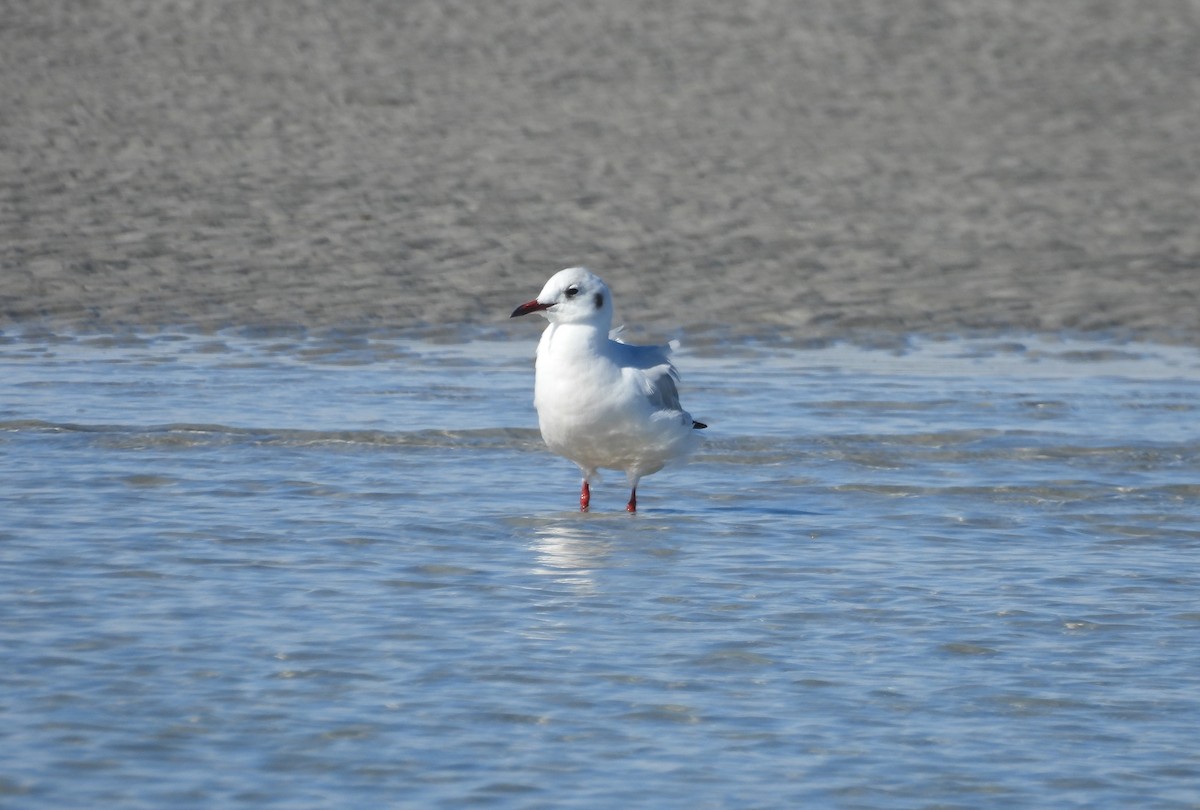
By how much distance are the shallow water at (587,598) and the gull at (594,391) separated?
36cm

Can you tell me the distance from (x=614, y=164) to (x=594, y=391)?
36.7 feet

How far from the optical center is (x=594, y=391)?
10.1 meters

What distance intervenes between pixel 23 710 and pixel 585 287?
13.7 ft

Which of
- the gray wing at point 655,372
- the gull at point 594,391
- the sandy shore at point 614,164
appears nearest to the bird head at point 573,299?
the gull at point 594,391

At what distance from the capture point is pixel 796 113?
23.0m

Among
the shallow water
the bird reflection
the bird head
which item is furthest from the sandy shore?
the bird reflection

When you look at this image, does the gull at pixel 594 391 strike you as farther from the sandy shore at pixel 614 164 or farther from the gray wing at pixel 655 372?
the sandy shore at pixel 614 164

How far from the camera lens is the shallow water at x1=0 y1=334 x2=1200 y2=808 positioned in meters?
6.32

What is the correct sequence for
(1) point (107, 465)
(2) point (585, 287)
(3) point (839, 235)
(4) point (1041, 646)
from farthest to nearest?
(3) point (839, 235)
(1) point (107, 465)
(2) point (585, 287)
(4) point (1041, 646)

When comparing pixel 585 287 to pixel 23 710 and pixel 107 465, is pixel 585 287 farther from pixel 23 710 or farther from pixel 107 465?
pixel 23 710

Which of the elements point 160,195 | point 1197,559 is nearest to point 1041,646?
point 1197,559

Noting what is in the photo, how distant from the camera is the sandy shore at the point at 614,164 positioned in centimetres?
1700

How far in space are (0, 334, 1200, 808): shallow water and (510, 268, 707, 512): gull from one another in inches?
14.0

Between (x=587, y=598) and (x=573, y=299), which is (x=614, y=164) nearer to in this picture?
(x=573, y=299)
